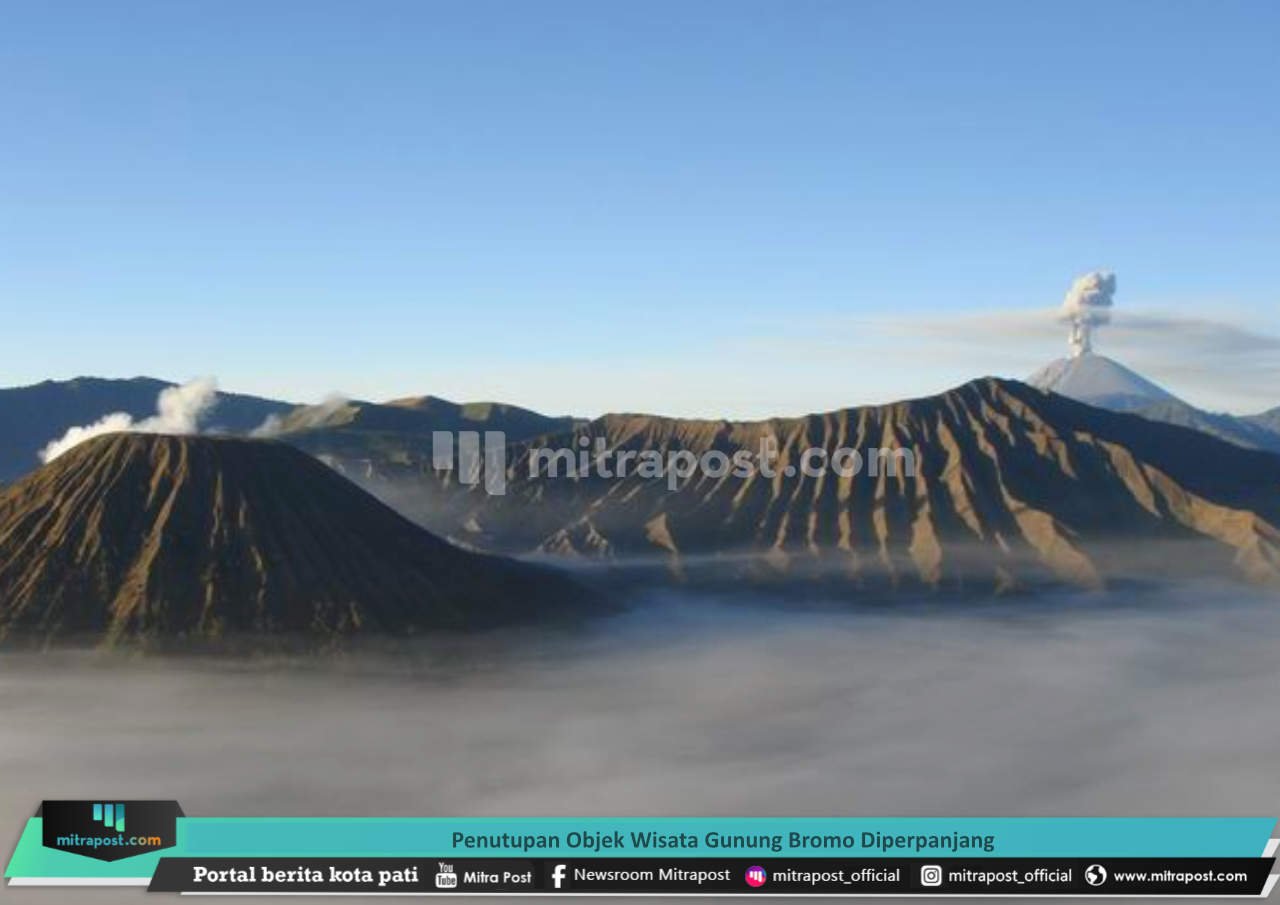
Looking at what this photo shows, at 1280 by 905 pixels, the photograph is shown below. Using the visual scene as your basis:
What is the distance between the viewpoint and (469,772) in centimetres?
14450

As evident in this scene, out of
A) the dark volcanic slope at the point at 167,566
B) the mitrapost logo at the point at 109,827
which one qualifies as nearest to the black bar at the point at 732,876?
the mitrapost logo at the point at 109,827

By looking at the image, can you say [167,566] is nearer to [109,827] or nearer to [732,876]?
[109,827]

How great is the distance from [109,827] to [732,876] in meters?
42.2

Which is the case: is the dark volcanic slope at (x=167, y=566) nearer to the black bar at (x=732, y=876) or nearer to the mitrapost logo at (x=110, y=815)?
the mitrapost logo at (x=110, y=815)

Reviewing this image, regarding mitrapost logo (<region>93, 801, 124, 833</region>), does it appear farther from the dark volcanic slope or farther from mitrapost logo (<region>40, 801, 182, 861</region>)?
the dark volcanic slope

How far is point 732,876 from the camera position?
72.4m

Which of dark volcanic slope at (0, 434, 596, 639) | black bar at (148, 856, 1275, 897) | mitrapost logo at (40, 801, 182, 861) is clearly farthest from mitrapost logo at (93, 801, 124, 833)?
dark volcanic slope at (0, 434, 596, 639)

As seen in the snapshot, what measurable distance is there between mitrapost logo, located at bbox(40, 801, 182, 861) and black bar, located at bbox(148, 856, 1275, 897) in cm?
301

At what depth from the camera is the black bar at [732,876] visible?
68.6 metres

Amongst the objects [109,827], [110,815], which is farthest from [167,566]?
[109,827]

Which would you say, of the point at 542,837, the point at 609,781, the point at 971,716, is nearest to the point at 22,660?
the point at 609,781

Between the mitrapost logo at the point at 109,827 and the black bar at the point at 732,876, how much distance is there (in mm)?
3013

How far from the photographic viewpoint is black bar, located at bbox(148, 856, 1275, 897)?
225ft

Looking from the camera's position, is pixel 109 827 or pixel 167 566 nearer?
pixel 109 827
